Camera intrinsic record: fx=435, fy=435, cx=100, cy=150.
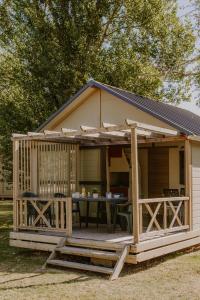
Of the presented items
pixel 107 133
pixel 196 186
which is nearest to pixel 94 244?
pixel 107 133

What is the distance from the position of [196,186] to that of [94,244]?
3.37m

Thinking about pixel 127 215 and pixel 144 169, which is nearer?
A: pixel 127 215

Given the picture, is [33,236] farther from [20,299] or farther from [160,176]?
[160,176]

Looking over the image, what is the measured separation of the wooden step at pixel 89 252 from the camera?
8570 millimetres

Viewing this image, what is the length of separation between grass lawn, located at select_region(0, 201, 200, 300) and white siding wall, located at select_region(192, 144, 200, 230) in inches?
49.7

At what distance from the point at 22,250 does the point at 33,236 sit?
47.8 inches

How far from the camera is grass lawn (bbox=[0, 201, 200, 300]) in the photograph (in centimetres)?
709

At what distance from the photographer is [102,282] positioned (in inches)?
310

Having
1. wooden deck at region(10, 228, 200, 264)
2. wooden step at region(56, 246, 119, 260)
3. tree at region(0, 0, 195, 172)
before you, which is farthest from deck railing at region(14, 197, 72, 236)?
tree at region(0, 0, 195, 172)

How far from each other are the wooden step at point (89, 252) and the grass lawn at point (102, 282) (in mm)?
395

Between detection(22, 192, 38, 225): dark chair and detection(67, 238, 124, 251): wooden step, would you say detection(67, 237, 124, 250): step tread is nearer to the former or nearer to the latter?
detection(67, 238, 124, 251): wooden step

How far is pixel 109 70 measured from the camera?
18.0 meters

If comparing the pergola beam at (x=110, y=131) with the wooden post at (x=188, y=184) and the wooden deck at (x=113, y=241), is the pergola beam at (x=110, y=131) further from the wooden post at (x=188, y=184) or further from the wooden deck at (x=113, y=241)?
the wooden deck at (x=113, y=241)

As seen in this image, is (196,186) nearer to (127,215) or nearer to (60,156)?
(127,215)
